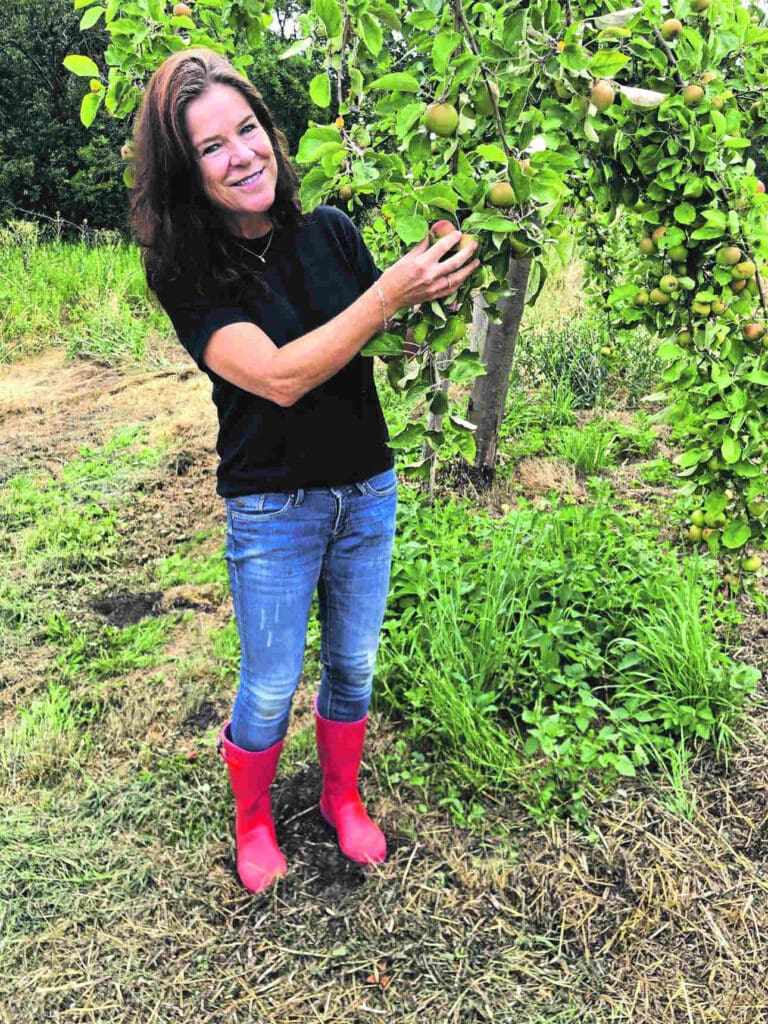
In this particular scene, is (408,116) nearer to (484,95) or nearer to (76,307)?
(484,95)

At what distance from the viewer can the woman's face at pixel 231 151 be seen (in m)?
1.31

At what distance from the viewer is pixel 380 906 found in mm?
1797

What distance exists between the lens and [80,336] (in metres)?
6.45

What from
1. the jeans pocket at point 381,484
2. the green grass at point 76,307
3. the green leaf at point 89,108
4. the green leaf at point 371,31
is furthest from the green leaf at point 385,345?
the green grass at point 76,307

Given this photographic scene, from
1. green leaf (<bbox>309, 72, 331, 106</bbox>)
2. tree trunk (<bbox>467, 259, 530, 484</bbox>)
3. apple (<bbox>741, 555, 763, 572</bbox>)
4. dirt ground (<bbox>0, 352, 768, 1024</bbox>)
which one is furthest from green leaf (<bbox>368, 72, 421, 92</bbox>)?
tree trunk (<bbox>467, 259, 530, 484</bbox>)

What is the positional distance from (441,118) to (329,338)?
14.3 inches

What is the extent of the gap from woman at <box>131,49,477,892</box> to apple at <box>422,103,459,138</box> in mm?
168

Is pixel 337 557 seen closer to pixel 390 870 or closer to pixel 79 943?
pixel 390 870

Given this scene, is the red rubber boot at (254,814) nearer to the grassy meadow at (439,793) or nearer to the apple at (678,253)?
the grassy meadow at (439,793)

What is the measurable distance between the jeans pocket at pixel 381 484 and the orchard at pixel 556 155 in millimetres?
125

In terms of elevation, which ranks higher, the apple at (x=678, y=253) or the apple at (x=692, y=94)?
the apple at (x=692, y=94)

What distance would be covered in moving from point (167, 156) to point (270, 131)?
299 millimetres

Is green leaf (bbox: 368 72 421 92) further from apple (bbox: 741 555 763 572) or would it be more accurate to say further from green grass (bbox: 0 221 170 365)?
green grass (bbox: 0 221 170 365)

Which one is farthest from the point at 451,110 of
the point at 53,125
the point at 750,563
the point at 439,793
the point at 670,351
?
the point at 53,125
